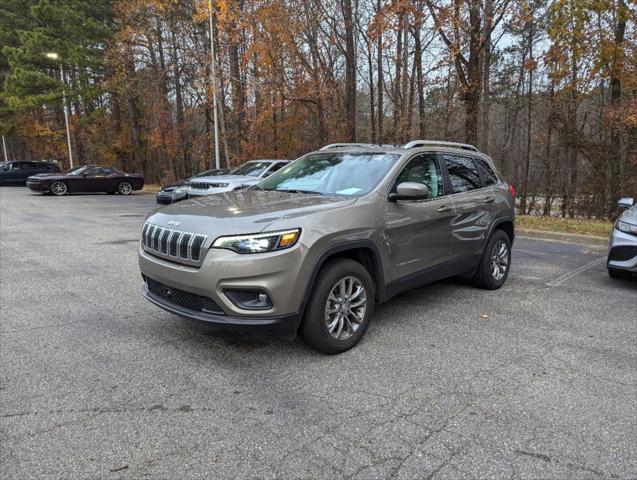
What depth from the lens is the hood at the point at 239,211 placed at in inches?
134

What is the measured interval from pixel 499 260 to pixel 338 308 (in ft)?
10.2

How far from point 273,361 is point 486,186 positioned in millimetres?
3648

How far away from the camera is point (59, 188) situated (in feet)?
69.8

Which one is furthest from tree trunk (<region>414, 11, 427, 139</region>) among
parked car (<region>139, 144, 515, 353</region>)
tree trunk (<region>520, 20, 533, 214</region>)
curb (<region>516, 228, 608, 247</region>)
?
parked car (<region>139, 144, 515, 353</region>)

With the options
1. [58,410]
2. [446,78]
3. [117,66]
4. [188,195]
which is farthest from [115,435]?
[117,66]

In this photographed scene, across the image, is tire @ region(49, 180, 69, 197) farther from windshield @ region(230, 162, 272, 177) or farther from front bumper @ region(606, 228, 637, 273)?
front bumper @ region(606, 228, 637, 273)

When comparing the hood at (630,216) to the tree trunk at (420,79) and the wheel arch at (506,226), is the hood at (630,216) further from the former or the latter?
the tree trunk at (420,79)

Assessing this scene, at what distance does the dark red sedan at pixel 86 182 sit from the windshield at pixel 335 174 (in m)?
19.7

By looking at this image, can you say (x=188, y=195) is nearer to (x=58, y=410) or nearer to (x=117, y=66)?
(x=58, y=410)

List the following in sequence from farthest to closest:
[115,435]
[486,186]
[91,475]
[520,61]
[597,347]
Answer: [520,61] < [486,186] < [597,347] < [115,435] < [91,475]

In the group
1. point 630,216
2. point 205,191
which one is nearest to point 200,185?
point 205,191

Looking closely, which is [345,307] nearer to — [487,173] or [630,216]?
[487,173]

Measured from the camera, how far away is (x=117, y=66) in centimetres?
2708

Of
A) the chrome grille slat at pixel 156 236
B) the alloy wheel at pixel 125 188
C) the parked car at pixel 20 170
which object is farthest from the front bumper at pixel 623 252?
the parked car at pixel 20 170
